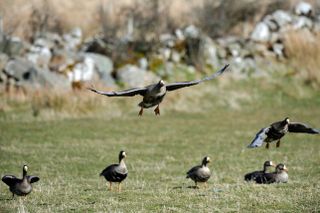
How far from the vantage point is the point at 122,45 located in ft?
114

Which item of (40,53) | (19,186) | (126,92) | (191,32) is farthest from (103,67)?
(126,92)

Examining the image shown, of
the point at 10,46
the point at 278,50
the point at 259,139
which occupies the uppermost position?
the point at 278,50

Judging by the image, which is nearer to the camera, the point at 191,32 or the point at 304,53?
the point at 304,53

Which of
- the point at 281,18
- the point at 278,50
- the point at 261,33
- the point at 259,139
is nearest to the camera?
the point at 259,139

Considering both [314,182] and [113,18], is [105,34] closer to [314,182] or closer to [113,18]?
[113,18]

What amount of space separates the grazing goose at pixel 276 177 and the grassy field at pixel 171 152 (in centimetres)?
16

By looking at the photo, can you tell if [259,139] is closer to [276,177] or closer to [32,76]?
[276,177]

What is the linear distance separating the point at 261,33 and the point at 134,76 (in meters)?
9.95

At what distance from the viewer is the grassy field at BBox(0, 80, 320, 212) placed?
10875 mm

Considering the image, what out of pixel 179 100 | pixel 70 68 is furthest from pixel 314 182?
pixel 70 68

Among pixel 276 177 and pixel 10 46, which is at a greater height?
pixel 10 46

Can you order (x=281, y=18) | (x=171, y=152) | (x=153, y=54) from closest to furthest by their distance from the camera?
(x=171, y=152), (x=153, y=54), (x=281, y=18)

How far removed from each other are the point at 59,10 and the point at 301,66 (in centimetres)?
1539

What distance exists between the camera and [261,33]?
38844 millimetres
